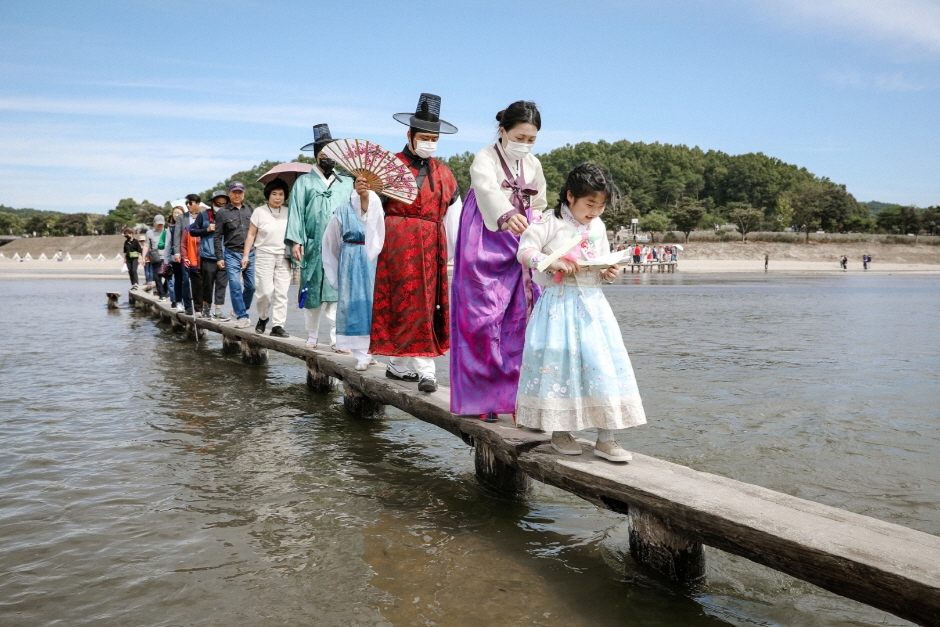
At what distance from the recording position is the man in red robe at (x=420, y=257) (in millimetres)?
5305

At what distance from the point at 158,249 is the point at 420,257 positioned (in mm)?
13610

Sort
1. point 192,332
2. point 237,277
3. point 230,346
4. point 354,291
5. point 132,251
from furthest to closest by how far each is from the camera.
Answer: point 132,251 < point 192,332 < point 230,346 < point 237,277 < point 354,291

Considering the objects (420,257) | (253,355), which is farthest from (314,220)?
(420,257)

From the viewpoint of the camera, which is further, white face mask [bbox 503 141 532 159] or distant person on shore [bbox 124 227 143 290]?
distant person on shore [bbox 124 227 143 290]

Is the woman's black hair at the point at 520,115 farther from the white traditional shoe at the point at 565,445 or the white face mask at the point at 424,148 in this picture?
the white traditional shoe at the point at 565,445

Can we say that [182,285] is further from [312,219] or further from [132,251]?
[132,251]

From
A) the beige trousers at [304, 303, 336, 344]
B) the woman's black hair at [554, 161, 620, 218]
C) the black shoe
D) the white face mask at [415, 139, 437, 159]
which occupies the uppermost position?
the white face mask at [415, 139, 437, 159]

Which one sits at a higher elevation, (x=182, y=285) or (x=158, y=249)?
(x=158, y=249)

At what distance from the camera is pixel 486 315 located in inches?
166

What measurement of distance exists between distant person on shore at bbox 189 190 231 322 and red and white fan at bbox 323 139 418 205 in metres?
5.50

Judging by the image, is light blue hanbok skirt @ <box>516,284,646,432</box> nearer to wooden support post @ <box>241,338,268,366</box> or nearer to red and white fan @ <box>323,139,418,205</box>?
red and white fan @ <box>323,139,418,205</box>

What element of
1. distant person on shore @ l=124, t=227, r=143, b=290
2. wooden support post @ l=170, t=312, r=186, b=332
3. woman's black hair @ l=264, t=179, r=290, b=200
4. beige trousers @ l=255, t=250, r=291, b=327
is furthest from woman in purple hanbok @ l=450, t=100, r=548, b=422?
distant person on shore @ l=124, t=227, r=143, b=290

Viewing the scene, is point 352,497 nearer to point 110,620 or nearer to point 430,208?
point 110,620

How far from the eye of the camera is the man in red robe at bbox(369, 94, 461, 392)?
5.30 m
